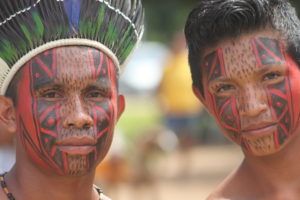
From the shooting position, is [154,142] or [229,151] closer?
[154,142]

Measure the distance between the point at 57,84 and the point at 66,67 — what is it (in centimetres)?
11

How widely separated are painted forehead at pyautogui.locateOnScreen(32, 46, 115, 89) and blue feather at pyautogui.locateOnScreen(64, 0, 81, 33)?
13cm

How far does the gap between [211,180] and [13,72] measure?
886cm

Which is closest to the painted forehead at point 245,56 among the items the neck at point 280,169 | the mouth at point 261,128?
the mouth at point 261,128

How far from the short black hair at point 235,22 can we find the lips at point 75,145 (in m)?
0.93

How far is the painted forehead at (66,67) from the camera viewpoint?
393 centimetres

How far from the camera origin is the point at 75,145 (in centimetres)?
393

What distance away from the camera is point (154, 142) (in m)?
10.5

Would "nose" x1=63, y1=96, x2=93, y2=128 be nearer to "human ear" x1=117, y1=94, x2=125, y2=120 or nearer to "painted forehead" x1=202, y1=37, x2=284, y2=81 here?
"human ear" x1=117, y1=94, x2=125, y2=120

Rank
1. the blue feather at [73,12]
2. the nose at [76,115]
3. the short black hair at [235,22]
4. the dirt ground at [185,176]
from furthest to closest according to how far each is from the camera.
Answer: the dirt ground at [185,176] < the short black hair at [235,22] < the blue feather at [73,12] < the nose at [76,115]

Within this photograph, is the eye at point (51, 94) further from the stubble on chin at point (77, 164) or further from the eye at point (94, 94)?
the stubble on chin at point (77, 164)

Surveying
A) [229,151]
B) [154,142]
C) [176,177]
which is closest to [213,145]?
[229,151]

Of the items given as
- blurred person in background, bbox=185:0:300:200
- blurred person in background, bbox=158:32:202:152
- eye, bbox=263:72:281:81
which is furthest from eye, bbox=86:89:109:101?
blurred person in background, bbox=158:32:202:152

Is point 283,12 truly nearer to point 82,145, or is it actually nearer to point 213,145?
point 82,145
